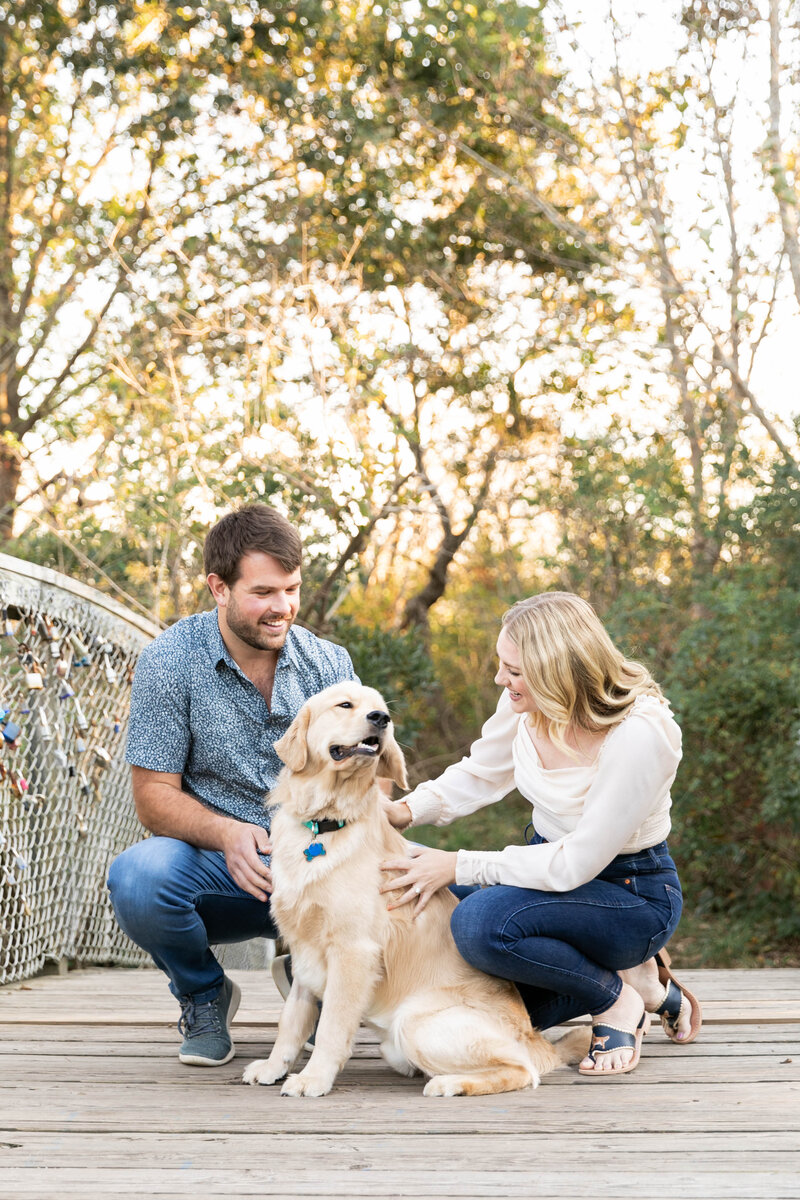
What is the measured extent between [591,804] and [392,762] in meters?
0.48

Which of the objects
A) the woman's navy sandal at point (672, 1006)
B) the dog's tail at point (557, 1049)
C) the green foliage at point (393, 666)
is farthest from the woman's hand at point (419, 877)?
the green foliage at point (393, 666)

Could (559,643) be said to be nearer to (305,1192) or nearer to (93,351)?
(305,1192)

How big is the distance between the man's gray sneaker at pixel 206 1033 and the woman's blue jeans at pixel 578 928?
0.66m

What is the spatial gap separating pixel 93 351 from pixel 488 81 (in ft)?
11.5

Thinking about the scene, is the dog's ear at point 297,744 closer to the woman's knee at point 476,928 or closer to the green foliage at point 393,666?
the woman's knee at point 476,928

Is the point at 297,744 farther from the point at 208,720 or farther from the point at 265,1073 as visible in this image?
the point at 265,1073

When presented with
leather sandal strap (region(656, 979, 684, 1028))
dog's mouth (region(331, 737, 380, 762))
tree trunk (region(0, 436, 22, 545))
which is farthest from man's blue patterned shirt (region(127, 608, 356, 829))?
tree trunk (region(0, 436, 22, 545))

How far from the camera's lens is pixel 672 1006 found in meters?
3.01

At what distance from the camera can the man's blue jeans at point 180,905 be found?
110 inches

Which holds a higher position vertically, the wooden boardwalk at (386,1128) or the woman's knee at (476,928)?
the woman's knee at (476,928)

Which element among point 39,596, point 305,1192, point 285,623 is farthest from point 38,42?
point 305,1192

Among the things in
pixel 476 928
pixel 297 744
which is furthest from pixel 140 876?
pixel 476 928

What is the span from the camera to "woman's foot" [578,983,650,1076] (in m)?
2.70

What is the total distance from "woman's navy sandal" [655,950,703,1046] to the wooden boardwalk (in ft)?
0.15
